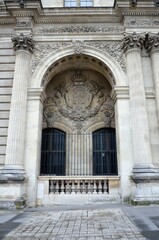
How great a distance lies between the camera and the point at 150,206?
992 cm

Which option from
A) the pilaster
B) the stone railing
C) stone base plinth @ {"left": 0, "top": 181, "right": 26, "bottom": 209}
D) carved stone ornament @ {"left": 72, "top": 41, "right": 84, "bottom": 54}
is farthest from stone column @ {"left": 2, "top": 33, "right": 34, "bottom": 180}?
the pilaster

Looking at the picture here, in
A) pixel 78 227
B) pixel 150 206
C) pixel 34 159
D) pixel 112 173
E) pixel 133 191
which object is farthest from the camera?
pixel 112 173

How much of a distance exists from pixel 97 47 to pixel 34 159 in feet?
24.9

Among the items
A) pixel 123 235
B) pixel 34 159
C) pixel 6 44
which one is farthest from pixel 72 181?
pixel 6 44

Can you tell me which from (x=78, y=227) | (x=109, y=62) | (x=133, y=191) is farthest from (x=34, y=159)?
(x=109, y=62)

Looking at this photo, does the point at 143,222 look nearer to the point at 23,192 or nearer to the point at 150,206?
the point at 150,206

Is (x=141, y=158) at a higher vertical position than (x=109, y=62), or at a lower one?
lower

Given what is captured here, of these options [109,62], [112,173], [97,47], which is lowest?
[112,173]

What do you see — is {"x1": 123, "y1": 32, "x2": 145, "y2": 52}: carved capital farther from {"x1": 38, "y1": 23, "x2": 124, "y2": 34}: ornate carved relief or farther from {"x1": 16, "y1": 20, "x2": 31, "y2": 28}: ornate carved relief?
{"x1": 16, "y1": 20, "x2": 31, "y2": 28}: ornate carved relief

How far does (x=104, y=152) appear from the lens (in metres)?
14.7

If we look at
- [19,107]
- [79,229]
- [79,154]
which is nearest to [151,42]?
[79,154]

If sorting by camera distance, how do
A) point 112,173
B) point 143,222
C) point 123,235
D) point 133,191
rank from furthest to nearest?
point 112,173, point 133,191, point 143,222, point 123,235

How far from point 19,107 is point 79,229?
761cm

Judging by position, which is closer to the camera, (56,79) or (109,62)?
(109,62)
